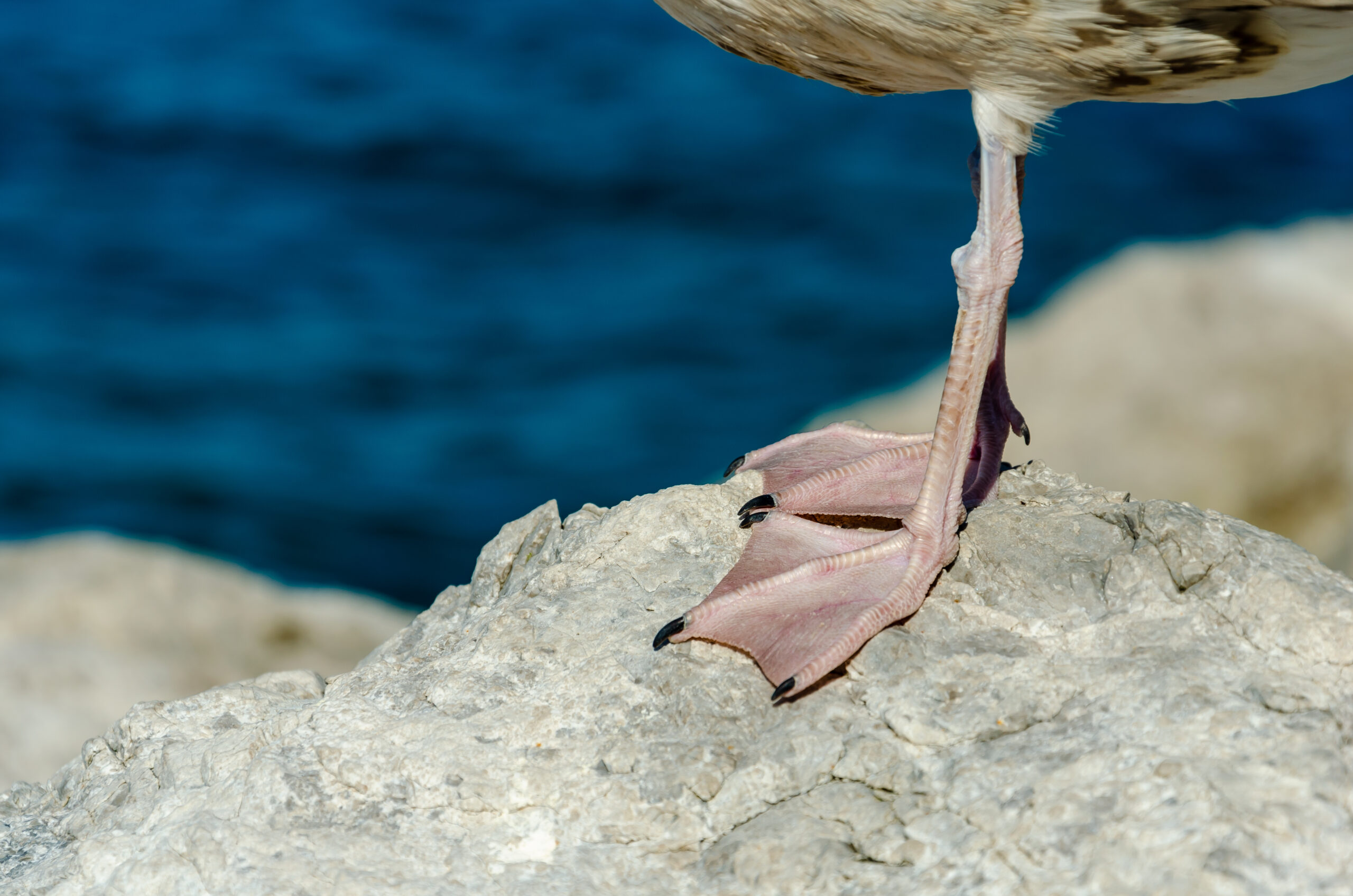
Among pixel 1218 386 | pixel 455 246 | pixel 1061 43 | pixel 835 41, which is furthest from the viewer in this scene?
pixel 455 246

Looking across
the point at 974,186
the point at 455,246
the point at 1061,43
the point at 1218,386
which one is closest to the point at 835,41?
the point at 1061,43

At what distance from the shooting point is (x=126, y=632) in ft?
17.7

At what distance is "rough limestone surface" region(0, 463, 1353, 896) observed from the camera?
6.66 feet

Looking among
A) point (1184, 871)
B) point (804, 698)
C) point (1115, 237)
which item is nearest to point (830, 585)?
point (804, 698)

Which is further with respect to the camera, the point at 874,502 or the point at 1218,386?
the point at 1218,386

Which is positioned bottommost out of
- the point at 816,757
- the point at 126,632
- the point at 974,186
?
the point at 126,632

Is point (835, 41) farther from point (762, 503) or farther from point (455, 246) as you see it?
point (455, 246)

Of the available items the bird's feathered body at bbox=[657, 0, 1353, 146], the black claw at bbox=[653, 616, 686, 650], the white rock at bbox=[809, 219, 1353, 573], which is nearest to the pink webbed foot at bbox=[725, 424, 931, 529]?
the black claw at bbox=[653, 616, 686, 650]

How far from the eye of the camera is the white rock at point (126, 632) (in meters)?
4.58

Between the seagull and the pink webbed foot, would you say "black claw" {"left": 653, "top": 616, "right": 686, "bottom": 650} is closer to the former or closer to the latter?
the seagull

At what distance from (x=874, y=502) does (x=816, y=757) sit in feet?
3.07

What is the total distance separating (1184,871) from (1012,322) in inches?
336

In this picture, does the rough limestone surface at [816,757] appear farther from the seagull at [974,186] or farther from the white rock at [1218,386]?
the white rock at [1218,386]

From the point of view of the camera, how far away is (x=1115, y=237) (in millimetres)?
13445
